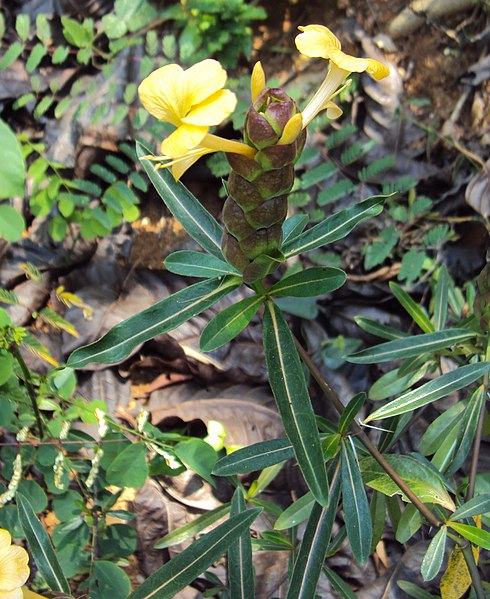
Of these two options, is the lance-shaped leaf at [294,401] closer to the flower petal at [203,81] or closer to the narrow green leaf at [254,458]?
the narrow green leaf at [254,458]

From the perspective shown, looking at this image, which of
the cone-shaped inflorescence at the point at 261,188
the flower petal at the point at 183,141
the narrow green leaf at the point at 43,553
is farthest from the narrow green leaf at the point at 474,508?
the flower petal at the point at 183,141

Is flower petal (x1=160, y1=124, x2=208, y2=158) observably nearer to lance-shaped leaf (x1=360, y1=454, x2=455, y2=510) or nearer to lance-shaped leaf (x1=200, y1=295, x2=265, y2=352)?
lance-shaped leaf (x1=200, y1=295, x2=265, y2=352)

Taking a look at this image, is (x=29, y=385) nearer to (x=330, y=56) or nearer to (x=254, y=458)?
(x=254, y=458)

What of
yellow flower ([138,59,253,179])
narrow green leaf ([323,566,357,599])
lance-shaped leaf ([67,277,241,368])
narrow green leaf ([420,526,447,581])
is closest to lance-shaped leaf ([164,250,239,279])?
lance-shaped leaf ([67,277,241,368])

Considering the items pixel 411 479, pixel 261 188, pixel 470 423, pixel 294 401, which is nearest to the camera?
pixel 261 188

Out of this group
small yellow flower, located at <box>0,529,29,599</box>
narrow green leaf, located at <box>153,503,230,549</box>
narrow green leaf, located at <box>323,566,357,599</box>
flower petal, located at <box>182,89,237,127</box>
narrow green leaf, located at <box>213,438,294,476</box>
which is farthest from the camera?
narrow green leaf, located at <box>153,503,230,549</box>

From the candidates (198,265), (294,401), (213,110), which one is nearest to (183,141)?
(213,110)
